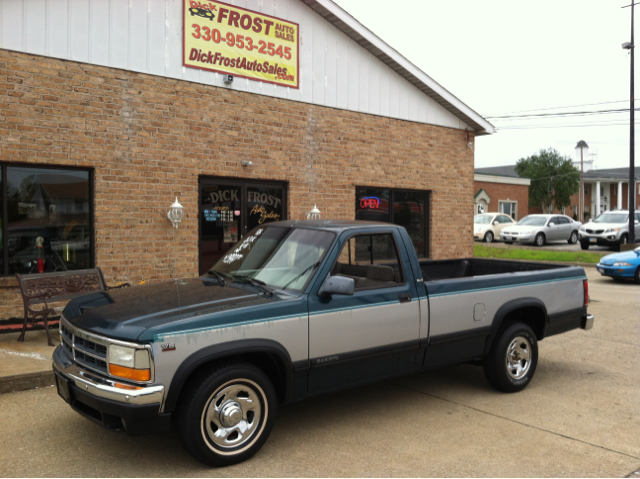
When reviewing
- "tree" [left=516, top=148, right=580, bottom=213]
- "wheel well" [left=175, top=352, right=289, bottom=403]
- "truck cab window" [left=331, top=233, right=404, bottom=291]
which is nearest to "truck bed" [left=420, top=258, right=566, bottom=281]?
"truck cab window" [left=331, top=233, right=404, bottom=291]

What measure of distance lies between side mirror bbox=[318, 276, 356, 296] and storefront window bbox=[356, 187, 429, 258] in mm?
7423

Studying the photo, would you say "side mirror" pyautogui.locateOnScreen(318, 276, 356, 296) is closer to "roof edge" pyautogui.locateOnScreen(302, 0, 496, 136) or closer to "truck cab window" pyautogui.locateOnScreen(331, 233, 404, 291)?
"truck cab window" pyautogui.locateOnScreen(331, 233, 404, 291)

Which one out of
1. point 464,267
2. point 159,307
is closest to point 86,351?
point 159,307

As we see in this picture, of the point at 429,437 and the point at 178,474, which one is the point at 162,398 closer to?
the point at 178,474

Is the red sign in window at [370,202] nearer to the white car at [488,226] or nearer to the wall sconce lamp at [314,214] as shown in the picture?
the wall sconce lamp at [314,214]

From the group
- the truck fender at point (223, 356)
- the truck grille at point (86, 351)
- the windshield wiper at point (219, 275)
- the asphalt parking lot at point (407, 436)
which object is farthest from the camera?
the windshield wiper at point (219, 275)

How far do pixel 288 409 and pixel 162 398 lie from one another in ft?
6.12

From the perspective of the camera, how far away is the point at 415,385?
6145 millimetres

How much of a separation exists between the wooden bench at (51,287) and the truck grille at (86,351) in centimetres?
310

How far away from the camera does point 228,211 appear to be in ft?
33.4

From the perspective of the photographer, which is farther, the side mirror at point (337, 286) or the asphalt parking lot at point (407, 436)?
the side mirror at point (337, 286)

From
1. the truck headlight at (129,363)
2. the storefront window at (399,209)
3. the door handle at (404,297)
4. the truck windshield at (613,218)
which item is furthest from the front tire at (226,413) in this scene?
the truck windshield at (613,218)

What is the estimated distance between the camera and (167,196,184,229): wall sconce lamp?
9.12m

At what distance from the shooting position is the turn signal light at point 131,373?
370 centimetres
